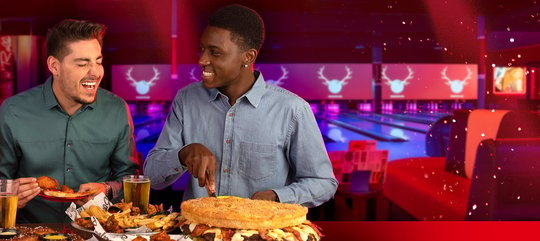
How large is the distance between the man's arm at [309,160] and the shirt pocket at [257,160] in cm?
7

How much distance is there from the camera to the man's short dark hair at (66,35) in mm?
2473

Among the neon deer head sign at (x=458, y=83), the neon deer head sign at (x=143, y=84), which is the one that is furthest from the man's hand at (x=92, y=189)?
the neon deer head sign at (x=458, y=83)

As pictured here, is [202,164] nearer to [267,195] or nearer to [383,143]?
[267,195]

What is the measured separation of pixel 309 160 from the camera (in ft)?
7.22

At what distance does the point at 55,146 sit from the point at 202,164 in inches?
33.2

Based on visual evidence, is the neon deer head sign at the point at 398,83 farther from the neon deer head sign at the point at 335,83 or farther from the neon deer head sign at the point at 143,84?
the neon deer head sign at the point at 143,84

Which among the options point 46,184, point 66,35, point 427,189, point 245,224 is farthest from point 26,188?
point 427,189

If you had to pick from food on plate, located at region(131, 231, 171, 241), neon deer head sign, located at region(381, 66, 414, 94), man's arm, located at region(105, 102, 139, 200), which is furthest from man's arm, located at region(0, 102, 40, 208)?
neon deer head sign, located at region(381, 66, 414, 94)

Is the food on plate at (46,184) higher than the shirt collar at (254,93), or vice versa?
the shirt collar at (254,93)

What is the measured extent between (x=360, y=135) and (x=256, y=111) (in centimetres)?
867

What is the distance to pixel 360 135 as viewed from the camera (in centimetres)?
1082

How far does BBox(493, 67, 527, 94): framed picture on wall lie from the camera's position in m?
7.07

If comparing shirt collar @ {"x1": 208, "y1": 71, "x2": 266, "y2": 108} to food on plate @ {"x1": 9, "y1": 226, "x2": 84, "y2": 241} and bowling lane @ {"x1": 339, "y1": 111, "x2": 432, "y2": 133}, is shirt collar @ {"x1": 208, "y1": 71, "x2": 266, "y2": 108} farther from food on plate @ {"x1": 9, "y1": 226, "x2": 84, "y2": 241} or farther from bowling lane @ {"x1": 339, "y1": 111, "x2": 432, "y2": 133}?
bowling lane @ {"x1": 339, "y1": 111, "x2": 432, "y2": 133}

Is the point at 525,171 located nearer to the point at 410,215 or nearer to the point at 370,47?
the point at 410,215
